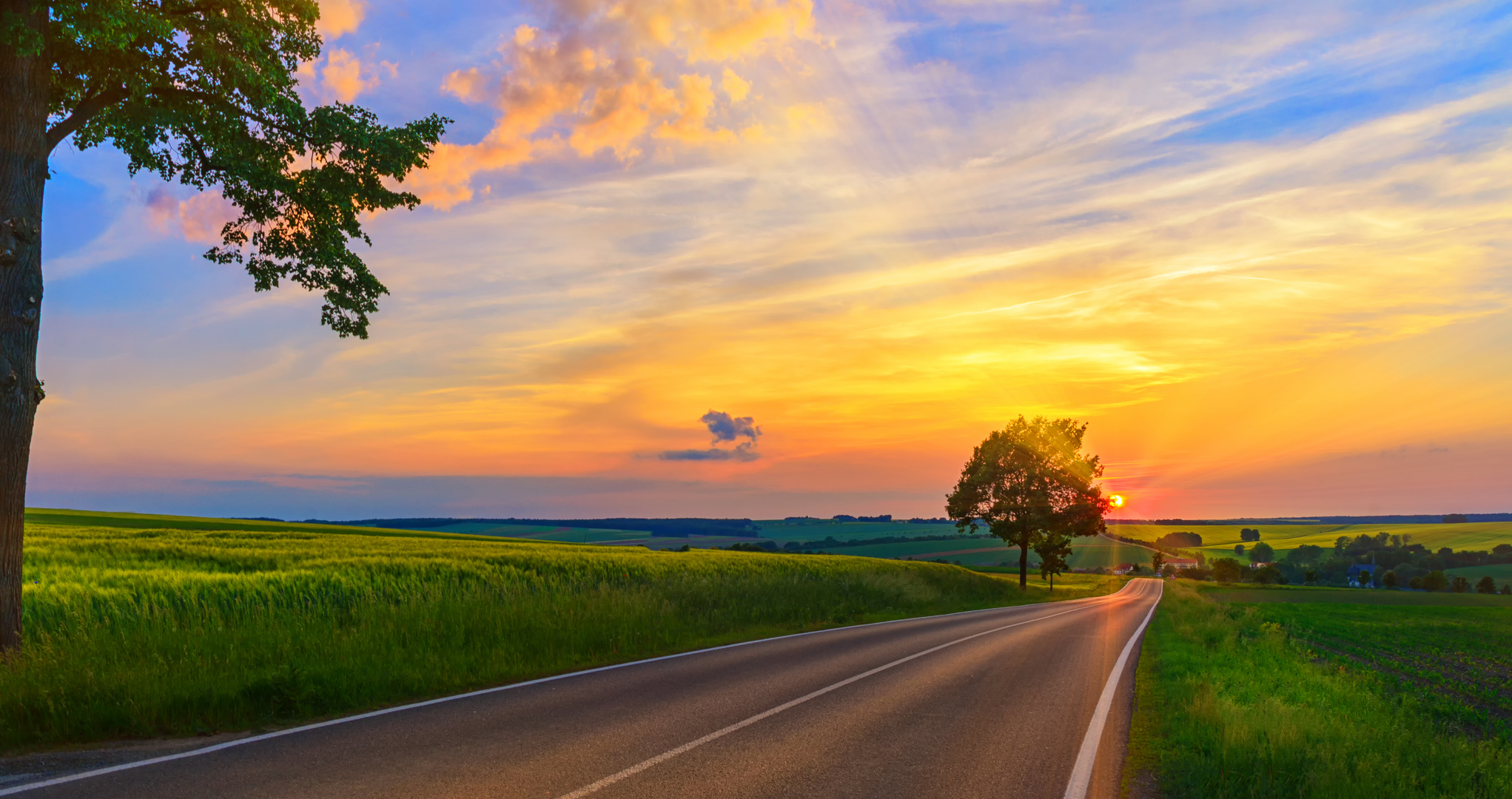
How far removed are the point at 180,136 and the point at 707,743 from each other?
41.4 feet

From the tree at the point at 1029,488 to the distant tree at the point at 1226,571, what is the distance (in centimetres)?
8881

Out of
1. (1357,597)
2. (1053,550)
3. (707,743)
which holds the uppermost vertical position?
(707,743)

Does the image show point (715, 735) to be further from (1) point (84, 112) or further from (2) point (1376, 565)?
(2) point (1376, 565)

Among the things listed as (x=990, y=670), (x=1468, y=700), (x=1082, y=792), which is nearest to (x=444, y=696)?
(x=1082, y=792)

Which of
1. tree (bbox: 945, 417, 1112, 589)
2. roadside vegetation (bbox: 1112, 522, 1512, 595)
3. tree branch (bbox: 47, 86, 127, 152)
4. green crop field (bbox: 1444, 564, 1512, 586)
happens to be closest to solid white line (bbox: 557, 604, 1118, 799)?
tree branch (bbox: 47, 86, 127, 152)

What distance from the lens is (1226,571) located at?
438ft

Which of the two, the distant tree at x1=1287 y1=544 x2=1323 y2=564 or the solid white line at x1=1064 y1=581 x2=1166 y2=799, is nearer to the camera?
the solid white line at x1=1064 y1=581 x2=1166 y2=799

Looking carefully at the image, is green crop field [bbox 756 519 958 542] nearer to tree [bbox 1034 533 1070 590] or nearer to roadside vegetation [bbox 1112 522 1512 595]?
roadside vegetation [bbox 1112 522 1512 595]

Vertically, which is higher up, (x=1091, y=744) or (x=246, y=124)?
(x=246, y=124)

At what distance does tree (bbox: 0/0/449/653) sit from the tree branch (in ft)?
0.06

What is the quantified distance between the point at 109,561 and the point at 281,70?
18.8 metres

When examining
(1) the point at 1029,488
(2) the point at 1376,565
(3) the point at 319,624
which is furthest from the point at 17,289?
(2) the point at 1376,565

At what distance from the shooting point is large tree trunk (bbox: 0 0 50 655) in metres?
10.0

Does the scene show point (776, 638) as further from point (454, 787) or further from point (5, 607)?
point (5, 607)
